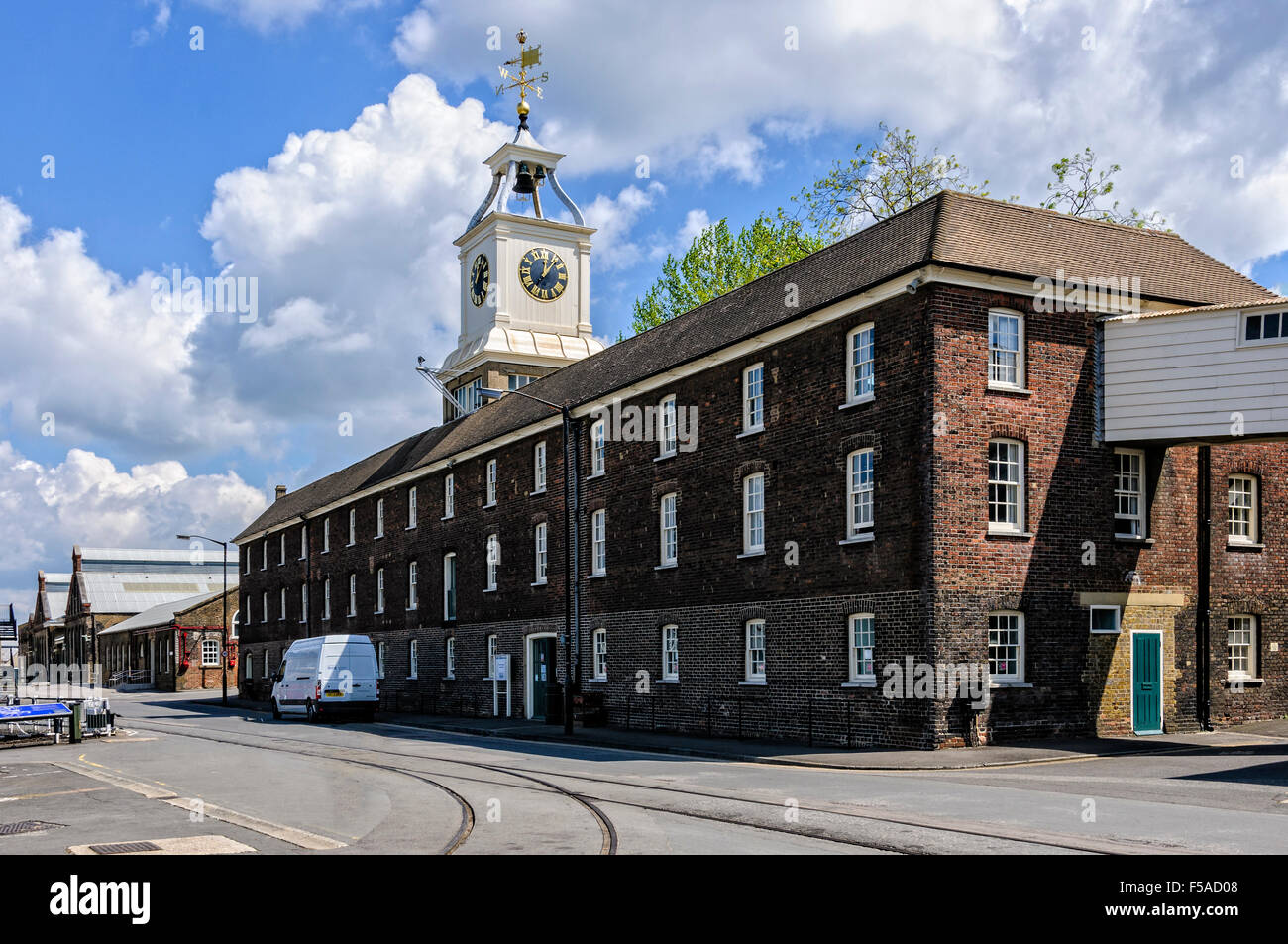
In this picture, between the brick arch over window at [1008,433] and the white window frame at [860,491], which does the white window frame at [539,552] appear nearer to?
the white window frame at [860,491]

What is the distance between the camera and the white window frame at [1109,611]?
24.3 metres

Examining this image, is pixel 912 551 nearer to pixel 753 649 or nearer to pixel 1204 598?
pixel 753 649

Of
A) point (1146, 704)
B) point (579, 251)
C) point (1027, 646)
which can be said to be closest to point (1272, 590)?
point (1146, 704)

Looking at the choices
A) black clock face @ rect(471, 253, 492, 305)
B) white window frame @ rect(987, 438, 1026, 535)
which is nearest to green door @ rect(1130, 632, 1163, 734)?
white window frame @ rect(987, 438, 1026, 535)

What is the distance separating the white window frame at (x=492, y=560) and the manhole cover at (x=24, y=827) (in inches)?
1051

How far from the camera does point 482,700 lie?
41344 millimetres

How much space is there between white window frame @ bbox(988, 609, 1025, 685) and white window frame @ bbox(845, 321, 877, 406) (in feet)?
15.9

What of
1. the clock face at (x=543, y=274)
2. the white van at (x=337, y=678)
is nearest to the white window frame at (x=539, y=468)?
the white van at (x=337, y=678)

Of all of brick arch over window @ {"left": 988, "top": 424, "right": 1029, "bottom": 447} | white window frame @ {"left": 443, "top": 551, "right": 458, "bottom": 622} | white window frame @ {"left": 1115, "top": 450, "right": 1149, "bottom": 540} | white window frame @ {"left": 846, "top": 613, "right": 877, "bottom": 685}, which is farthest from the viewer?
white window frame @ {"left": 443, "top": 551, "right": 458, "bottom": 622}

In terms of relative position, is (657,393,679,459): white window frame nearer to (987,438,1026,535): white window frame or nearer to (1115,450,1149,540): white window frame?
(987,438,1026,535): white window frame

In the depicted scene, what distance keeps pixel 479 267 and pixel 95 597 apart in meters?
68.9

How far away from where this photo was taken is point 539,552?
38.2 metres

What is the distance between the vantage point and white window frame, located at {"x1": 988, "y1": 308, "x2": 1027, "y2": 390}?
24.0 meters

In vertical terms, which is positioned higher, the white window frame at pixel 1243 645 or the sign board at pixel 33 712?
the white window frame at pixel 1243 645
